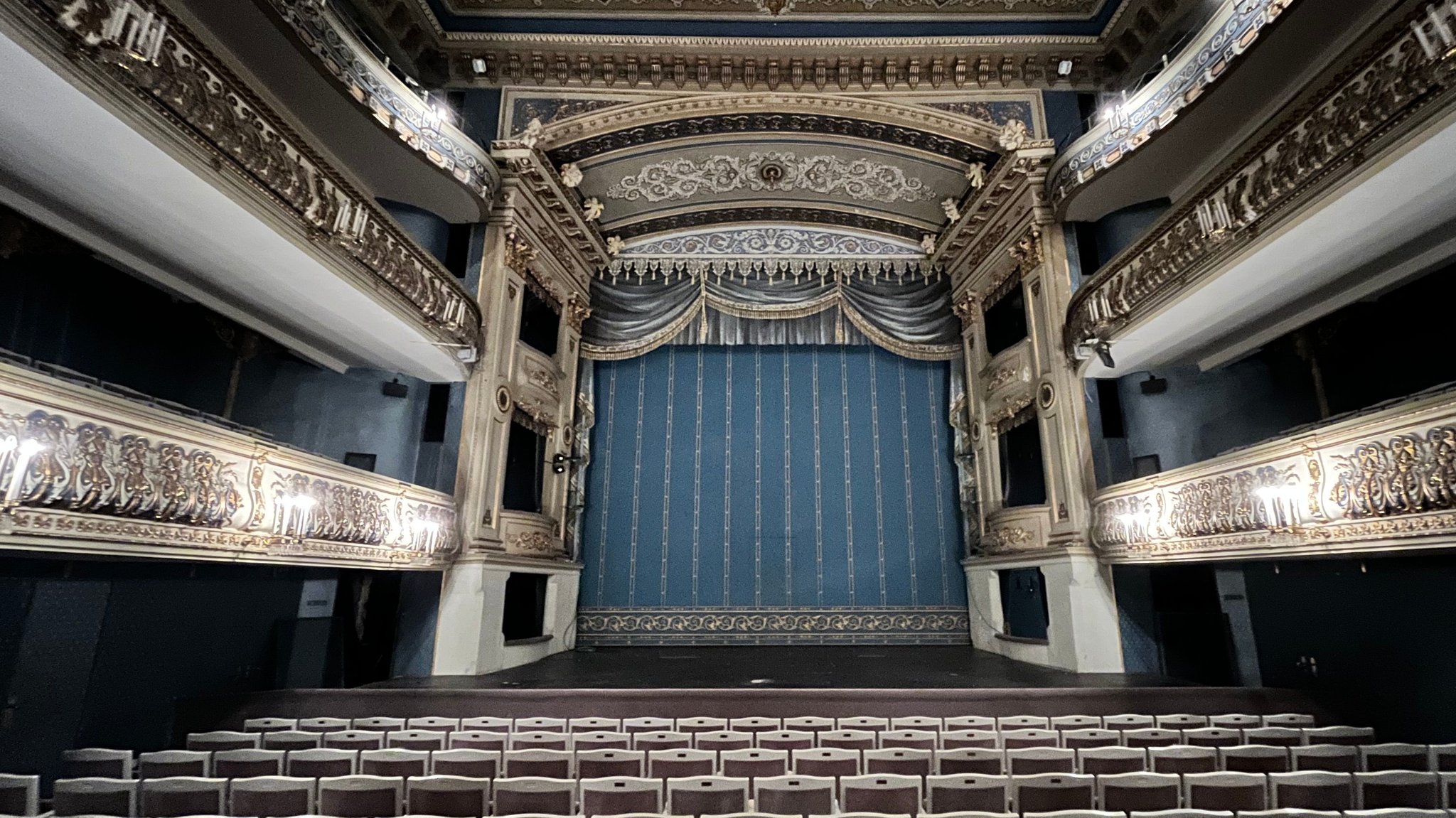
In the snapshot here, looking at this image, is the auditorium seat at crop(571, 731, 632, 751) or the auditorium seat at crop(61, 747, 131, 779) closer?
the auditorium seat at crop(61, 747, 131, 779)

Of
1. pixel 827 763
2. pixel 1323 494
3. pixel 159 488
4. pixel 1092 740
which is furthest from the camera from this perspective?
pixel 1323 494

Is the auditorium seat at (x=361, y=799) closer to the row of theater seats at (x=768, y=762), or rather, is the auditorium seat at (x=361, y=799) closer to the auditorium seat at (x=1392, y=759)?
the row of theater seats at (x=768, y=762)

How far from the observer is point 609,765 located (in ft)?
11.5

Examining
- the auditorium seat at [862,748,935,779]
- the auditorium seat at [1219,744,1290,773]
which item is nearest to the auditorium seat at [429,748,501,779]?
the auditorium seat at [862,748,935,779]

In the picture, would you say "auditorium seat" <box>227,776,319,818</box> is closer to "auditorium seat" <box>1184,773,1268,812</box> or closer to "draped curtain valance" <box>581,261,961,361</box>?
"auditorium seat" <box>1184,773,1268,812</box>

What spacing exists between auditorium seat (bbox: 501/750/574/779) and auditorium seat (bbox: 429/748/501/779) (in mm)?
92

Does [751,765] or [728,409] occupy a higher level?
[728,409]

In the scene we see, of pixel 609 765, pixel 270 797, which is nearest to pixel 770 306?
pixel 609 765

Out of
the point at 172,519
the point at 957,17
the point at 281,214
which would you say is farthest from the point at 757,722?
the point at 957,17

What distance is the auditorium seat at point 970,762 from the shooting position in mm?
3418

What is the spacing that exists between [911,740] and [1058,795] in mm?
1196

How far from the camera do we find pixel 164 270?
558 centimetres

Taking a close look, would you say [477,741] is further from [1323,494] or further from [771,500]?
[771,500]

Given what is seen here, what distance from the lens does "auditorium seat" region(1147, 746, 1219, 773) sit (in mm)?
3598
